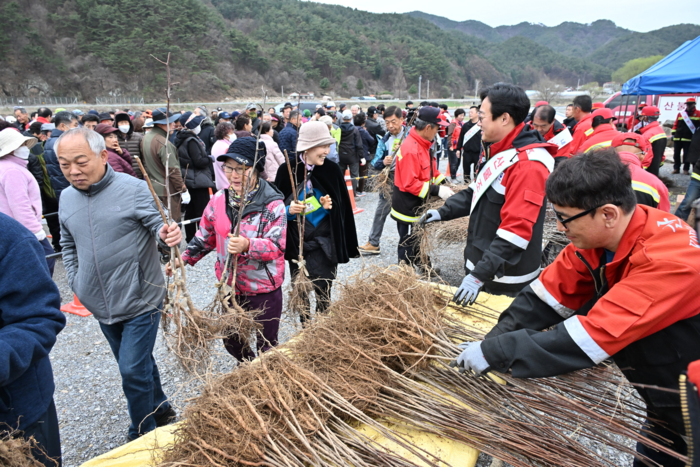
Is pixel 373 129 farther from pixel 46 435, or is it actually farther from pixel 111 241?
pixel 46 435

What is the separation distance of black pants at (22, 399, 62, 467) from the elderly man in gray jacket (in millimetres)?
375

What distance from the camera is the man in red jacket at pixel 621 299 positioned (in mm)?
1242

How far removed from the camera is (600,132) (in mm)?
5059

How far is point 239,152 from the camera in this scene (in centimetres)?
239

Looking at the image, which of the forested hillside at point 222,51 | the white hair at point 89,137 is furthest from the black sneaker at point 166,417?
the forested hillside at point 222,51

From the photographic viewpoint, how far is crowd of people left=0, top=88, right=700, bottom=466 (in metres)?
1.33

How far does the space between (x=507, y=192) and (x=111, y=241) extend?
2359mm

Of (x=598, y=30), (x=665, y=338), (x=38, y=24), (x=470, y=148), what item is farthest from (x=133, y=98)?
(x=598, y=30)

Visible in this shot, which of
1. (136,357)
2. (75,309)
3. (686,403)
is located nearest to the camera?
(686,403)

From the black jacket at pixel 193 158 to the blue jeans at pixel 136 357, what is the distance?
3.85 m

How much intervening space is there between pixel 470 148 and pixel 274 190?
7.52 m

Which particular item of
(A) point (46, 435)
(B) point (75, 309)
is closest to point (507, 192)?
(A) point (46, 435)

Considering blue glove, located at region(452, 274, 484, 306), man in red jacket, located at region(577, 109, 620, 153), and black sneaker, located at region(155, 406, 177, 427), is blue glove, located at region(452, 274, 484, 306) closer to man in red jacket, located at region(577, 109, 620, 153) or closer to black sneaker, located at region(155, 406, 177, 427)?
black sneaker, located at region(155, 406, 177, 427)

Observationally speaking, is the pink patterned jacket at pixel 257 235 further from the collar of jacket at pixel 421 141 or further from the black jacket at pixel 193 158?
the black jacket at pixel 193 158
